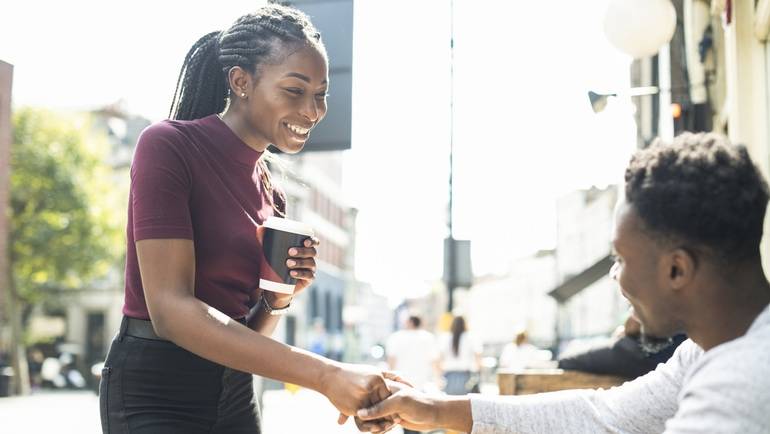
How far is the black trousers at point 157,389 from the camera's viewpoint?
2.10 metres

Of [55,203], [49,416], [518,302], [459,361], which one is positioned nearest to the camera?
[459,361]

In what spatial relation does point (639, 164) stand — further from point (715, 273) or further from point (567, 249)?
point (567, 249)

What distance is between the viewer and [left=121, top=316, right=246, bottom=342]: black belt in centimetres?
214

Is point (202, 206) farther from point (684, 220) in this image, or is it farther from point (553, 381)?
point (553, 381)

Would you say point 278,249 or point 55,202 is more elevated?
point 278,249

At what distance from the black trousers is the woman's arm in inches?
3.0

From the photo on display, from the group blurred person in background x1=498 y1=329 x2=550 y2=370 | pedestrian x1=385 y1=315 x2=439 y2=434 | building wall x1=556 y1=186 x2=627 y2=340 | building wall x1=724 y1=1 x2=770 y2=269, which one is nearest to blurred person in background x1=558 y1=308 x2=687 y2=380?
building wall x1=724 y1=1 x2=770 y2=269

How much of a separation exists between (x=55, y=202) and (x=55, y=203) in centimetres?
3

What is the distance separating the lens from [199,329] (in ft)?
6.73

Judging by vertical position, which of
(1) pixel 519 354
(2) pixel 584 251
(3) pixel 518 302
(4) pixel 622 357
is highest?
(4) pixel 622 357

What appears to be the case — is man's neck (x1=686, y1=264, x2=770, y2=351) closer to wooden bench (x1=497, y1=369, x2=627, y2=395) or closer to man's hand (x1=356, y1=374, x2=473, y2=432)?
man's hand (x1=356, y1=374, x2=473, y2=432)

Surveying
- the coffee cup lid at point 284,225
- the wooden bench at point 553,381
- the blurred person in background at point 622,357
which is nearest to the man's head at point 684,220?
the coffee cup lid at point 284,225

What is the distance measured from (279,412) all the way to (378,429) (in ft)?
50.1

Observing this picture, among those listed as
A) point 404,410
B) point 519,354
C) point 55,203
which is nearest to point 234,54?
point 404,410
